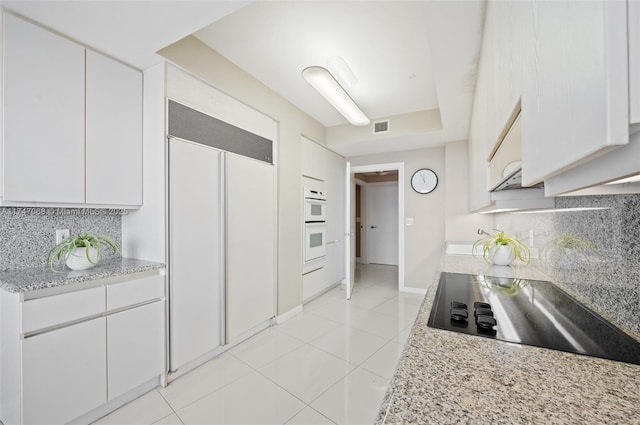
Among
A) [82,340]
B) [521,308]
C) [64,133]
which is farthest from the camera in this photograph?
[64,133]

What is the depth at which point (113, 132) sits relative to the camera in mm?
1881

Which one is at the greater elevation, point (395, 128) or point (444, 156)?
point (395, 128)

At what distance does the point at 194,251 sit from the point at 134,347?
2.34 feet

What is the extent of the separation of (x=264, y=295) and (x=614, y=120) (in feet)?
9.22

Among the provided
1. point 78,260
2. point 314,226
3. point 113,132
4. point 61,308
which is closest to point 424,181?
point 314,226

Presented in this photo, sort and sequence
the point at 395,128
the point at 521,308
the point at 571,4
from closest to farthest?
the point at 571,4, the point at 521,308, the point at 395,128

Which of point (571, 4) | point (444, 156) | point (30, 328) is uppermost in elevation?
point (444, 156)

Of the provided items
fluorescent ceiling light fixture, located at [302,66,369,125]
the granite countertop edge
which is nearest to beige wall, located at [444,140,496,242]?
fluorescent ceiling light fixture, located at [302,66,369,125]

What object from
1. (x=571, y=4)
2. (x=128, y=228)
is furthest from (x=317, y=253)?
(x=571, y=4)

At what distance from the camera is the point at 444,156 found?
13.3 ft

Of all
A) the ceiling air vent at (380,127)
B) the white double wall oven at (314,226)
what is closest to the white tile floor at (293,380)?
the white double wall oven at (314,226)

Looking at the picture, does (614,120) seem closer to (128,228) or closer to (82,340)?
(82,340)

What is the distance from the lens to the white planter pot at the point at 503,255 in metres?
1.97

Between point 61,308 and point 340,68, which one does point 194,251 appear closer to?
point 61,308
